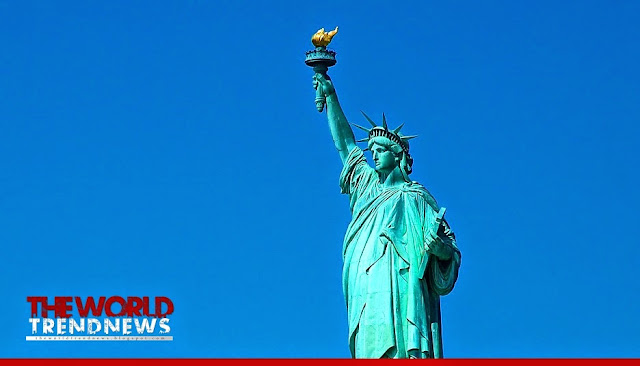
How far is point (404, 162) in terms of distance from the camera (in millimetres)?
35156

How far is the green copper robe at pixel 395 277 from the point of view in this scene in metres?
33.7

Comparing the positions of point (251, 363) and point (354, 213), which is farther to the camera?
point (354, 213)

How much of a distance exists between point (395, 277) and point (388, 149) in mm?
2237

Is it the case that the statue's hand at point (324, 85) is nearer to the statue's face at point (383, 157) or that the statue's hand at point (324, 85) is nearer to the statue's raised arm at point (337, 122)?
the statue's raised arm at point (337, 122)

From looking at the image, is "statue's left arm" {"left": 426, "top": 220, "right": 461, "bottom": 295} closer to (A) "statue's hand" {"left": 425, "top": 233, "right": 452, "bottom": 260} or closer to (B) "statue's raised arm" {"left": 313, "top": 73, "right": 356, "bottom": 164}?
(A) "statue's hand" {"left": 425, "top": 233, "right": 452, "bottom": 260}

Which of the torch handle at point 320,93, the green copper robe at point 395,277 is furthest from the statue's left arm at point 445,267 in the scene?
the torch handle at point 320,93

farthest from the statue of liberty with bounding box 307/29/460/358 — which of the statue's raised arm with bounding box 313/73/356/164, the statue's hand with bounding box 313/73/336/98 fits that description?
the statue's hand with bounding box 313/73/336/98

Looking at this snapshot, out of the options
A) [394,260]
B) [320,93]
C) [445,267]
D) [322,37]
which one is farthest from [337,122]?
[445,267]

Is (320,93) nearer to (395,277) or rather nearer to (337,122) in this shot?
(337,122)

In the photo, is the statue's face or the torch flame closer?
the statue's face

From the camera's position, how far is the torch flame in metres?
36.2

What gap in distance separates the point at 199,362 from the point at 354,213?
18.8ft

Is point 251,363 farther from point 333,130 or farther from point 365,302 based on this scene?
point 333,130

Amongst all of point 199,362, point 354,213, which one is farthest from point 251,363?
point 354,213
